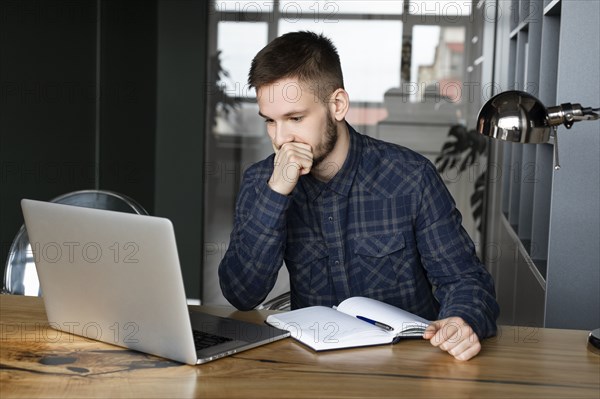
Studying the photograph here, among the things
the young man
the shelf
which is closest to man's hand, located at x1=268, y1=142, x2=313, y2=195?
the young man

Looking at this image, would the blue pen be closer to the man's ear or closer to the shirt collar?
the shirt collar

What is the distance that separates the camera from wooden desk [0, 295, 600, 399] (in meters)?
1.24

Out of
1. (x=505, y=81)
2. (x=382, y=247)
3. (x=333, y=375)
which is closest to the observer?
(x=333, y=375)

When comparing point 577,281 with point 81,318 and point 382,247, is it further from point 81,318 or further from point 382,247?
point 81,318

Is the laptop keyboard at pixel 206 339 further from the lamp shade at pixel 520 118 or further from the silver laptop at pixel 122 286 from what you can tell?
the lamp shade at pixel 520 118

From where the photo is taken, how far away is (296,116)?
1.93 meters

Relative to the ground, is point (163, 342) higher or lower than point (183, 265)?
higher

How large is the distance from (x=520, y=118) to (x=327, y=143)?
0.58m

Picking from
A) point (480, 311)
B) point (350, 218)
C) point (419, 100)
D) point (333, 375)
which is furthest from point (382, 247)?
point (419, 100)

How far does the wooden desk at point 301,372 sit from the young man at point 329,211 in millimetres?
399

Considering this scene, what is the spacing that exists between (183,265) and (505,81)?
225cm

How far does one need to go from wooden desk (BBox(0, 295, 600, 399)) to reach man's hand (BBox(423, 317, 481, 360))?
0.02 m

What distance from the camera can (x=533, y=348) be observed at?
4.94ft

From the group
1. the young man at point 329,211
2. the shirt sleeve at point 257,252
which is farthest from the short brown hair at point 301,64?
the shirt sleeve at point 257,252
